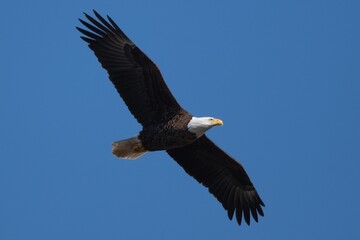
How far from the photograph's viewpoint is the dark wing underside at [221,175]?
12.6 meters

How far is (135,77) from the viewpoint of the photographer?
39.2 ft

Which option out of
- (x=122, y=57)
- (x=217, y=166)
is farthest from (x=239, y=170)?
(x=122, y=57)

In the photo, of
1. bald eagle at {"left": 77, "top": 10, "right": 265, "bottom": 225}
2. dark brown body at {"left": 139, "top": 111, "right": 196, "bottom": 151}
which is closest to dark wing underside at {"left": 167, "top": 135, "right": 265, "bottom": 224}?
bald eagle at {"left": 77, "top": 10, "right": 265, "bottom": 225}

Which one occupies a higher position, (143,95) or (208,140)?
(143,95)

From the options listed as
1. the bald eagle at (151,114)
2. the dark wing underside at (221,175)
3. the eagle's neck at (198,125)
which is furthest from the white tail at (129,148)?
the eagle's neck at (198,125)

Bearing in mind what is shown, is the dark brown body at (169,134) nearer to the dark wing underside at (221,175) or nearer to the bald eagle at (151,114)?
the bald eagle at (151,114)

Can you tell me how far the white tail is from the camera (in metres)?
12.0

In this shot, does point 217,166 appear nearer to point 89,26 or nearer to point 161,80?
point 161,80

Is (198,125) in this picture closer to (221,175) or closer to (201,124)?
(201,124)

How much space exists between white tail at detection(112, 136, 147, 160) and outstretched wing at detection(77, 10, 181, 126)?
349 mm

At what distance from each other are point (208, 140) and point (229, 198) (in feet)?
4.16

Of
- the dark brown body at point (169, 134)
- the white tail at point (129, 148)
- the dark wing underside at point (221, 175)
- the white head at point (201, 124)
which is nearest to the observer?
the white head at point (201, 124)

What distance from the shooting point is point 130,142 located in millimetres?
12055

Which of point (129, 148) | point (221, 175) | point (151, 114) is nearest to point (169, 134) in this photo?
point (151, 114)
